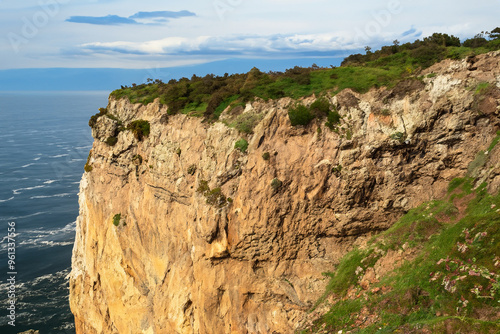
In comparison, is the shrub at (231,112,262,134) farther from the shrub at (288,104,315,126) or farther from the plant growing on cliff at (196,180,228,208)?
the plant growing on cliff at (196,180,228,208)

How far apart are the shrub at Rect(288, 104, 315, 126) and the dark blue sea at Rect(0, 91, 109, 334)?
4349 cm

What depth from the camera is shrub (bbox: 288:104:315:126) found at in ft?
95.2

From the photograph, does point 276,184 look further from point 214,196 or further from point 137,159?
point 137,159

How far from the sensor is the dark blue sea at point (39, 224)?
187 ft

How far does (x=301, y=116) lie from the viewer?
29047 mm

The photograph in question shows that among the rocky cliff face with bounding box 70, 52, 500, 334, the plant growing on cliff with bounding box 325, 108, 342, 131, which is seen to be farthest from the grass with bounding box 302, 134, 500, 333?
the plant growing on cliff with bounding box 325, 108, 342, 131

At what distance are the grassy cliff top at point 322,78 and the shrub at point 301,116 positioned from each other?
201cm

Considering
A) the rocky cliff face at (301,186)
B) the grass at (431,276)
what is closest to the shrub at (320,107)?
the rocky cliff face at (301,186)

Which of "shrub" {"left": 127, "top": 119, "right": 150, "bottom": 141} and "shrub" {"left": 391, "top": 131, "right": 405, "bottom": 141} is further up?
"shrub" {"left": 127, "top": 119, "right": 150, "bottom": 141}

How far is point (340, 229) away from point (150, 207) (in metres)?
16.2

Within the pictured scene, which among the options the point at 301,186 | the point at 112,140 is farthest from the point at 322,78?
the point at 112,140

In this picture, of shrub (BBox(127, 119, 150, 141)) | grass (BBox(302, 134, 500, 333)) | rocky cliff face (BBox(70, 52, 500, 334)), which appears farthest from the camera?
shrub (BBox(127, 119, 150, 141))
